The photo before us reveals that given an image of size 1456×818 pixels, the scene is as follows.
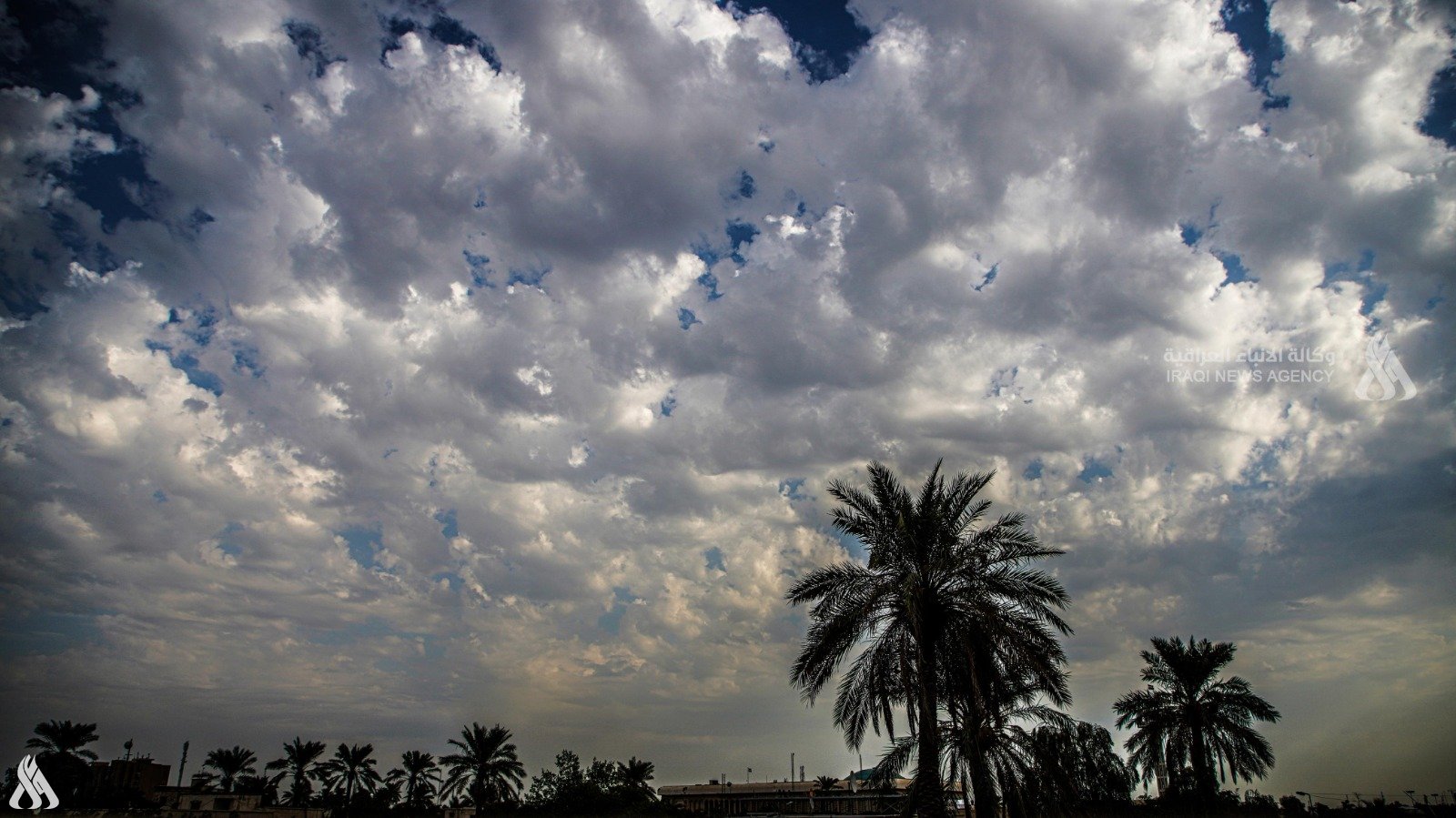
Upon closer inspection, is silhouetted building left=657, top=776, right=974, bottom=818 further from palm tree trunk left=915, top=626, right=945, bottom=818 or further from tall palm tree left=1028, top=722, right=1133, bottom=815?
palm tree trunk left=915, top=626, right=945, bottom=818

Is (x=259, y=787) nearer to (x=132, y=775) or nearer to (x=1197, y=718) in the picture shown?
(x=132, y=775)

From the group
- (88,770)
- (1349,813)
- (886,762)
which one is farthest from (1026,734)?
(88,770)

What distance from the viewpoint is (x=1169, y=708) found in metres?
36.6

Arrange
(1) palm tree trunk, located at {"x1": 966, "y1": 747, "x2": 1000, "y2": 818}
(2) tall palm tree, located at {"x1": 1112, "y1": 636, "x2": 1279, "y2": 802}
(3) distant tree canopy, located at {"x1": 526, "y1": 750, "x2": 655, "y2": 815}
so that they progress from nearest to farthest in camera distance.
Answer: (1) palm tree trunk, located at {"x1": 966, "y1": 747, "x2": 1000, "y2": 818}, (2) tall palm tree, located at {"x1": 1112, "y1": 636, "x2": 1279, "y2": 802}, (3) distant tree canopy, located at {"x1": 526, "y1": 750, "x2": 655, "y2": 815}

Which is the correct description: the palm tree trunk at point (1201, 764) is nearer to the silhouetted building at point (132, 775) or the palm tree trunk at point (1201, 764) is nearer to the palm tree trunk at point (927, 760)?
the palm tree trunk at point (927, 760)

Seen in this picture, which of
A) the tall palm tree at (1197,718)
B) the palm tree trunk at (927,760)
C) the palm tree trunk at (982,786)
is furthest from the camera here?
the tall palm tree at (1197,718)

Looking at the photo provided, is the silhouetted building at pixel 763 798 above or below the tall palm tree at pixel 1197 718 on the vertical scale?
below

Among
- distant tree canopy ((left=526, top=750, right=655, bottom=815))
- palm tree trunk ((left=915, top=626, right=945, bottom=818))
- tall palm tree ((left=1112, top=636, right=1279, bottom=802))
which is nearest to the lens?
palm tree trunk ((left=915, top=626, right=945, bottom=818))

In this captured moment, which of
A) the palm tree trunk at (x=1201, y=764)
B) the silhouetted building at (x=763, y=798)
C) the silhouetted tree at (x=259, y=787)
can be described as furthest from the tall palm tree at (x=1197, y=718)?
the silhouetted tree at (x=259, y=787)

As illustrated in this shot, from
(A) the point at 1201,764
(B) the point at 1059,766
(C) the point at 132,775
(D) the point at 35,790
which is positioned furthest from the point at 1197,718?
(C) the point at 132,775

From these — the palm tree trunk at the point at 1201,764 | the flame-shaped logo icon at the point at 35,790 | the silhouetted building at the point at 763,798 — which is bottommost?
the silhouetted building at the point at 763,798

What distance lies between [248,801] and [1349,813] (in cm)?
6448

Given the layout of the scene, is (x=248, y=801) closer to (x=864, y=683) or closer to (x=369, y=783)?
(x=369, y=783)

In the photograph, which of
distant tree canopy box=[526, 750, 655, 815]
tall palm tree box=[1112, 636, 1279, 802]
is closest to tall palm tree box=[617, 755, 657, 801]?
distant tree canopy box=[526, 750, 655, 815]
